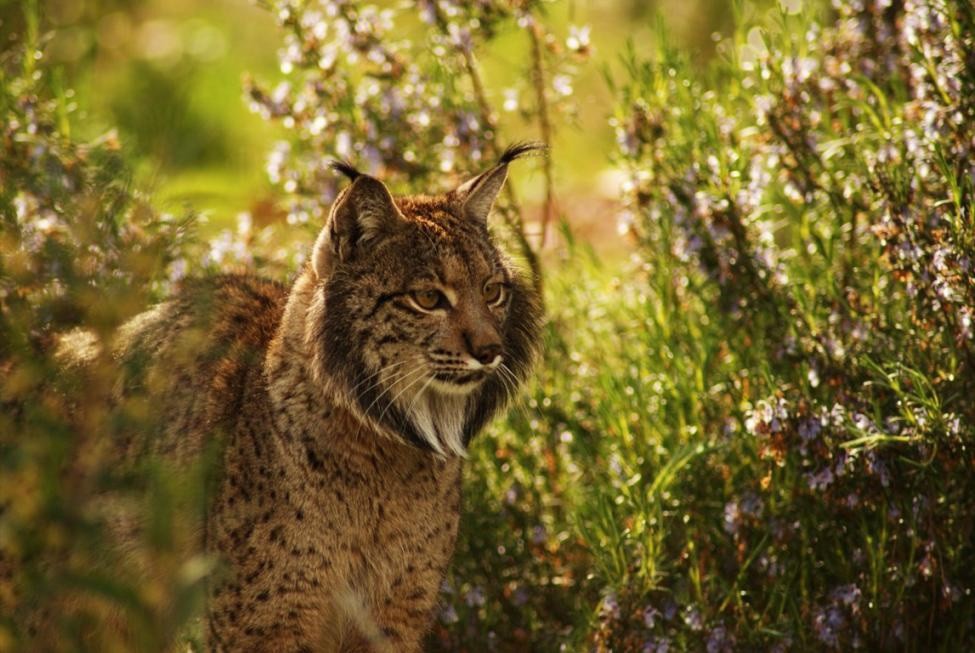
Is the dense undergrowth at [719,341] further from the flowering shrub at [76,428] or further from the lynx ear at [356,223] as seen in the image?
the lynx ear at [356,223]

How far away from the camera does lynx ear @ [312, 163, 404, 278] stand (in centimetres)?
413

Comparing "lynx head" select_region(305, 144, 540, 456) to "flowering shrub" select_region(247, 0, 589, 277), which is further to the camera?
"flowering shrub" select_region(247, 0, 589, 277)

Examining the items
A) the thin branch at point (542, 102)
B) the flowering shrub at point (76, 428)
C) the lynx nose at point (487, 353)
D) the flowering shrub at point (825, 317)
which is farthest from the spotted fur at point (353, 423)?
the thin branch at point (542, 102)

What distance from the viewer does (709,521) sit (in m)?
4.87

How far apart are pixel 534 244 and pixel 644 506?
2.24 metres

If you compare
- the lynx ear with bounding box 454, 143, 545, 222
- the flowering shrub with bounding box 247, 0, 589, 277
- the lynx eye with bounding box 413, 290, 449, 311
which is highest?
the flowering shrub with bounding box 247, 0, 589, 277

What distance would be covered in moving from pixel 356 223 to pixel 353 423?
605 mm

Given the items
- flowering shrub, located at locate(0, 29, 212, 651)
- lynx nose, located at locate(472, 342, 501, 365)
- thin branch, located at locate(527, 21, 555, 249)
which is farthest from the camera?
thin branch, located at locate(527, 21, 555, 249)

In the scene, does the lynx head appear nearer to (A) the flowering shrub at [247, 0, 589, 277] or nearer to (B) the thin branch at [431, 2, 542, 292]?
(B) the thin branch at [431, 2, 542, 292]

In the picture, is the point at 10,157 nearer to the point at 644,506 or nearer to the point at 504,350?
the point at 504,350

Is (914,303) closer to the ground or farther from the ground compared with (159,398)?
farther from the ground

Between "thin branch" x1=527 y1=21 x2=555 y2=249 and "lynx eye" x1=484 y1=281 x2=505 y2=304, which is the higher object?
"thin branch" x1=527 y1=21 x2=555 y2=249

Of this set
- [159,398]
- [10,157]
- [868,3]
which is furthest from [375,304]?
[868,3]

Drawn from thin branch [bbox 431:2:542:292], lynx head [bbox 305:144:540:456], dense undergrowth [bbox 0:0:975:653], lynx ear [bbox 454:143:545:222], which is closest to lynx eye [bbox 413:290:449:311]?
lynx head [bbox 305:144:540:456]
